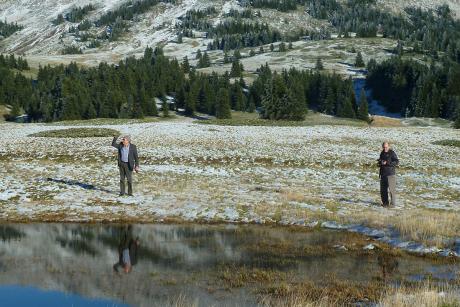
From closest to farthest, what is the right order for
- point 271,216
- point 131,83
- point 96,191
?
point 271,216, point 96,191, point 131,83

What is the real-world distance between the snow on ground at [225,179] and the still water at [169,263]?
2.04 meters

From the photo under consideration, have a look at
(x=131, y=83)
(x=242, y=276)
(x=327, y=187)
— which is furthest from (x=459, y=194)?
(x=131, y=83)

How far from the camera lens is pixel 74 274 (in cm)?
1156

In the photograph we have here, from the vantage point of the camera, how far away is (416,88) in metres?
131

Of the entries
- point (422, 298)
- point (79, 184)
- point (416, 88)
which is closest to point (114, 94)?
point (416, 88)

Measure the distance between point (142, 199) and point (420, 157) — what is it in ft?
Answer: 84.9

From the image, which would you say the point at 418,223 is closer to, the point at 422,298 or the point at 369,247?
the point at 369,247

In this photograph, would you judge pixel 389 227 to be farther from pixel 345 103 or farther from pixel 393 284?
pixel 345 103

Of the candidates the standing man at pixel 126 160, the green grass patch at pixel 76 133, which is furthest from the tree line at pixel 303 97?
the standing man at pixel 126 160

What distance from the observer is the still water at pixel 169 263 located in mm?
10172

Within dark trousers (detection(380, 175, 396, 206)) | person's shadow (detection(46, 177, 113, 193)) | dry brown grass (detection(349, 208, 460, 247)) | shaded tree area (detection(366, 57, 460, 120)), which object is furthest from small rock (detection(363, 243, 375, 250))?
shaded tree area (detection(366, 57, 460, 120))

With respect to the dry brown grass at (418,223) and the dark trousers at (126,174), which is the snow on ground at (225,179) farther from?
the dark trousers at (126,174)

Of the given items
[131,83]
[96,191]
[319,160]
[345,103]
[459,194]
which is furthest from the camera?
[131,83]

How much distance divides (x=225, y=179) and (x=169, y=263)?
1540 centimetres
